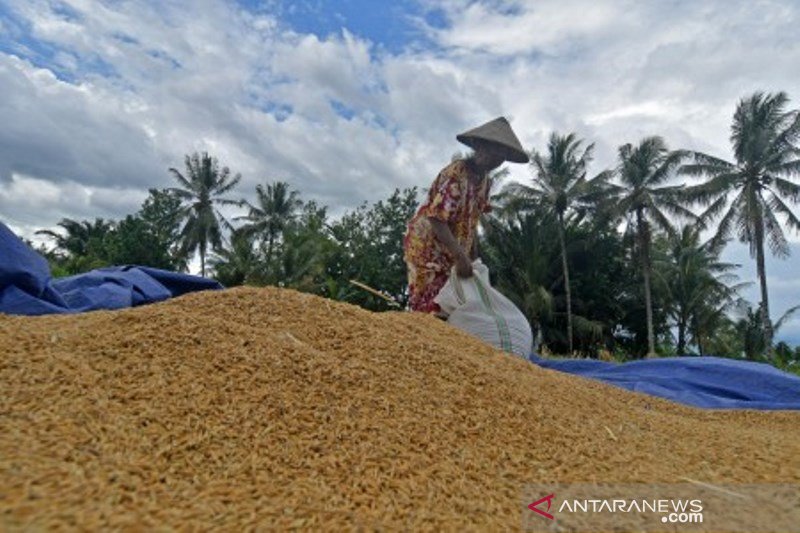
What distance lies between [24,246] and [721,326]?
26.4 metres

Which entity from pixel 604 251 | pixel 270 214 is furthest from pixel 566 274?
pixel 270 214

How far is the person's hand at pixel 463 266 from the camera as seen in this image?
3.80 meters

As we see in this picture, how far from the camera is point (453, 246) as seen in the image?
12.6ft

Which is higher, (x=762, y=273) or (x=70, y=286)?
(x=762, y=273)

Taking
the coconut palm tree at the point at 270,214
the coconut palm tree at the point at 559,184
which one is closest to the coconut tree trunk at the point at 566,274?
the coconut palm tree at the point at 559,184

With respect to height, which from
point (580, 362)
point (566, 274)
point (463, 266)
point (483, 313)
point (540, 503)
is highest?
point (566, 274)

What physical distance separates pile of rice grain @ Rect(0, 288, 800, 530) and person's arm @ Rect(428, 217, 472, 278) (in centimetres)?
163

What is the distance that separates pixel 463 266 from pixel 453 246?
145mm

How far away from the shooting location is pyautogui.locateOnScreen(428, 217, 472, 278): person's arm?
3809 mm

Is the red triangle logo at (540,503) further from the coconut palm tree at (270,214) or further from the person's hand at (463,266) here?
the coconut palm tree at (270,214)

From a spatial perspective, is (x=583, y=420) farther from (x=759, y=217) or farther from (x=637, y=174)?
(x=637, y=174)

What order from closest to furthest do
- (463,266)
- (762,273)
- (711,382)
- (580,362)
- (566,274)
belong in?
(711,382) → (463,266) → (580,362) → (762,273) → (566,274)

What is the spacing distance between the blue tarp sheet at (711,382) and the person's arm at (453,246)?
1017mm

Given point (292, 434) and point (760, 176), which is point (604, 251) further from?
point (292, 434)
